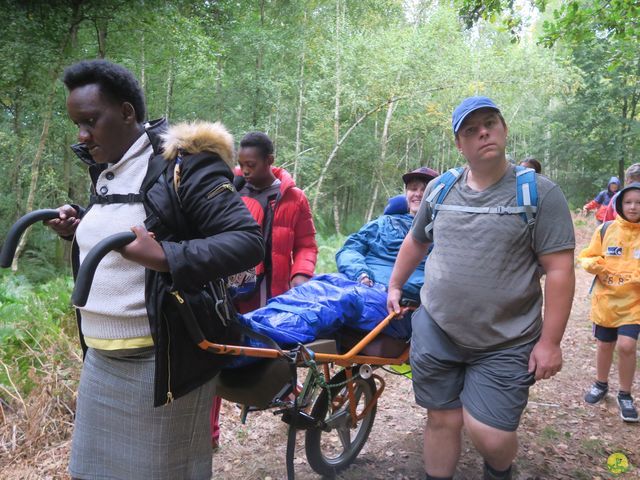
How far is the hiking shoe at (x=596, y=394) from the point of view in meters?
4.82

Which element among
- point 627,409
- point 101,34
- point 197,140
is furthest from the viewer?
point 101,34

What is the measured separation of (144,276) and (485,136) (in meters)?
1.75

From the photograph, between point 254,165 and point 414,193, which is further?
point 414,193

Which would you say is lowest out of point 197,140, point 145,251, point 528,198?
point 145,251

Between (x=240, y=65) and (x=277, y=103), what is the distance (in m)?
1.78

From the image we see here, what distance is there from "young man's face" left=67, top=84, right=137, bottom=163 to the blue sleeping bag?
99cm

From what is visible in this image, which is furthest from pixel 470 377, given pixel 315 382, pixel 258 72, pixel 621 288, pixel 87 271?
pixel 258 72

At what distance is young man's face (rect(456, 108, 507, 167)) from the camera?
2.47 m

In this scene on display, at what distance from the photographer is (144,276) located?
71.7 inches

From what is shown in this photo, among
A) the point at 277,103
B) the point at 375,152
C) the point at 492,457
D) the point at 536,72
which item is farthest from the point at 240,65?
the point at 492,457

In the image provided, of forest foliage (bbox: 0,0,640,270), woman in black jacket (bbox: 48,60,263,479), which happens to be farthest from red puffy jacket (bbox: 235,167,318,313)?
forest foliage (bbox: 0,0,640,270)

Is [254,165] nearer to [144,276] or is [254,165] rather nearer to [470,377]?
[144,276]

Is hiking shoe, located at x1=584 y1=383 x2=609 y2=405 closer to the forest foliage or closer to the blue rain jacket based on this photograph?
the blue rain jacket

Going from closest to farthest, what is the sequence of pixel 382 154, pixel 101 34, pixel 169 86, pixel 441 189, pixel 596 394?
pixel 441 189 → pixel 596 394 → pixel 101 34 → pixel 169 86 → pixel 382 154
